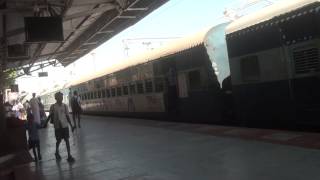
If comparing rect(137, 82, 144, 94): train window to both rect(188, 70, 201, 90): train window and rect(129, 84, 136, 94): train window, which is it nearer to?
rect(129, 84, 136, 94): train window

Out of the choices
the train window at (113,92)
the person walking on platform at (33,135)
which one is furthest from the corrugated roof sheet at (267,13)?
the train window at (113,92)

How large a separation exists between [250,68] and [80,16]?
6947mm

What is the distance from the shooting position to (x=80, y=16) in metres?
18.0

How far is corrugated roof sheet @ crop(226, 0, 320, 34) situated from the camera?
11.9 meters

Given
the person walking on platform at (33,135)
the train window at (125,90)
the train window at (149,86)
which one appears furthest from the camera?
the train window at (125,90)

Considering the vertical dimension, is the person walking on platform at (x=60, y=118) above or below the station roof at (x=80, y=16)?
below

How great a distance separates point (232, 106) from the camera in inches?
621

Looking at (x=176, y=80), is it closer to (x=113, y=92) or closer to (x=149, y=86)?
(x=149, y=86)

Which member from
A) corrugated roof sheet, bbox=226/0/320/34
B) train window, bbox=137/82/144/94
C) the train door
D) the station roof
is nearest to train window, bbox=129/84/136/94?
train window, bbox=137/82/144/94

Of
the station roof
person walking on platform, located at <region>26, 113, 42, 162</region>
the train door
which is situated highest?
the station roof

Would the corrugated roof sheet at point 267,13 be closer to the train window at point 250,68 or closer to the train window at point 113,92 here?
the train window at point 250,68

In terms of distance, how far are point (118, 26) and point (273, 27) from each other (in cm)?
964

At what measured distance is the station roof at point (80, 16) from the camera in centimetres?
1612

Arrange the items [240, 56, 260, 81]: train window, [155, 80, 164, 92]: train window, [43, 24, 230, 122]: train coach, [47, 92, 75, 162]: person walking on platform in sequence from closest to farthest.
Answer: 1. [47, 92, 75, 162]: person walking on platform
2. [240, 56, 260, 81]: train window
3. [43, 24, 230, 122]: train coach
4. [155, 80, 164, 92]: train window
